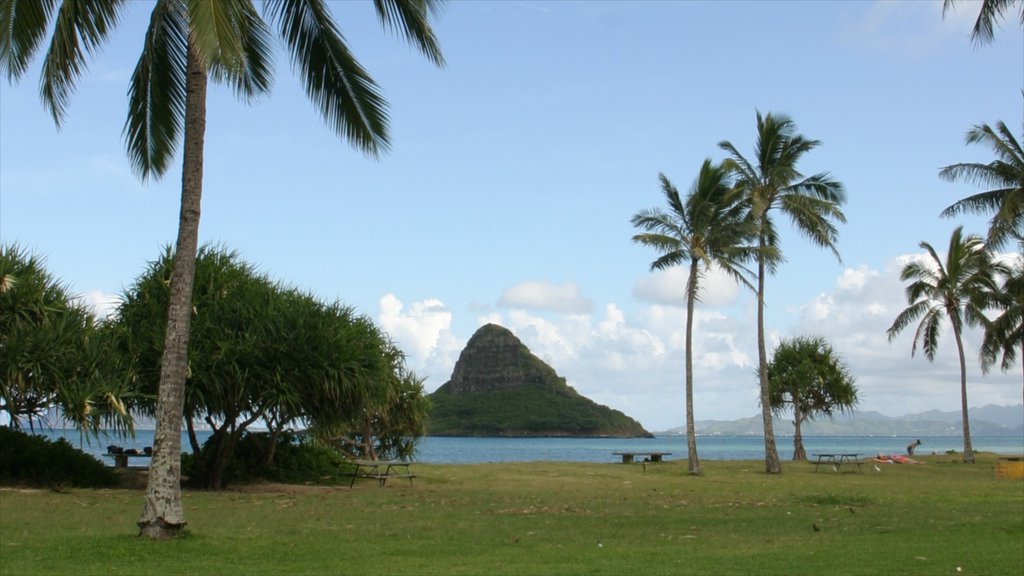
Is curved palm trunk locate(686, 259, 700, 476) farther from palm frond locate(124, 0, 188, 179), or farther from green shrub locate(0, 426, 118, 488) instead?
palm frond locate(124, 0, 188, 179)

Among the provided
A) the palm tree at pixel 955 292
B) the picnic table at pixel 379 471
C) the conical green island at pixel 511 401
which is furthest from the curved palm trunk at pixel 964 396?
the conical green island at pixel 511 401

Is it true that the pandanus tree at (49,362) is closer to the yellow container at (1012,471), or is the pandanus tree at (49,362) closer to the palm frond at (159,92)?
the palm frond at (159,92)

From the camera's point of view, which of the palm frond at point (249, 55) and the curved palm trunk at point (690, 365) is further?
the curved palm trunk at point (690, 365)

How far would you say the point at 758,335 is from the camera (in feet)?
117

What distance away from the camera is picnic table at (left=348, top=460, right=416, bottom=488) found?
2586 cm

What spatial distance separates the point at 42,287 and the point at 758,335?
76.5ft

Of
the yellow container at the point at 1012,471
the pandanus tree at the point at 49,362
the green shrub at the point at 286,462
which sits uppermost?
the pandanus tree at the point at 49,362

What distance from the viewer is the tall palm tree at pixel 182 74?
1230 cm

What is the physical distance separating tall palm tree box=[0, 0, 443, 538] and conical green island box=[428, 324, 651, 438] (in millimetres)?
145124

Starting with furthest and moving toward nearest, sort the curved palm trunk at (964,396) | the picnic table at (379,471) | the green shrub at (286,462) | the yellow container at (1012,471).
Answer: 1. the curved palm trunk at (964,396)
2. the yellow container at (1012,471)
3. the green shrub at (286,462)
4. the picnic table at (379,471)

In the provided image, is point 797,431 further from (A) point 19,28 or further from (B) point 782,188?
(A) point 19,28

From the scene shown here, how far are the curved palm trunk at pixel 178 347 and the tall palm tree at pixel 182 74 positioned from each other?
0.01 m

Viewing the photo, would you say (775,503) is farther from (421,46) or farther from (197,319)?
(197,319)

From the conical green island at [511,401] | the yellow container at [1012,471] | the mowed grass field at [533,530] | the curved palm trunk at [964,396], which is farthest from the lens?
the conical green island at [511,401]
